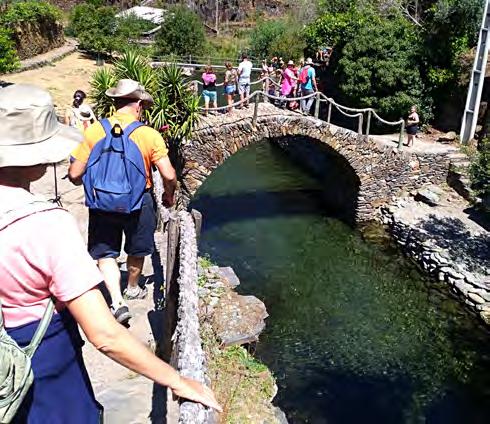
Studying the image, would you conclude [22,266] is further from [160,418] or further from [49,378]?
[160,418]

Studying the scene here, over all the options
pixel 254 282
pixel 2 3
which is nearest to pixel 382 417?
pixel 254 282

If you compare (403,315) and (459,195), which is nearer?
(403,315)

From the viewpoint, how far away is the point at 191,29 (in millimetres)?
32375

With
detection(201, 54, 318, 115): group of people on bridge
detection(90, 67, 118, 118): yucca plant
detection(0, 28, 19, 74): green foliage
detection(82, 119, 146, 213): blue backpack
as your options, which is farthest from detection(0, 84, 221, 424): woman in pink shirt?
detection(0, 28, 19, 74): green foliage

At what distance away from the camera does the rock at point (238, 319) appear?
8695mm

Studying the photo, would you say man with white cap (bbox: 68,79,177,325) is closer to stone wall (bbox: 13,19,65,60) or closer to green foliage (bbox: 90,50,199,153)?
green foliage (bbox: 90,50,199,153)

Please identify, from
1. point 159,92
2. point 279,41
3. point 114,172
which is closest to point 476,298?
point 159,92

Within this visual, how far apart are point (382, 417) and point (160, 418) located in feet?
17.5

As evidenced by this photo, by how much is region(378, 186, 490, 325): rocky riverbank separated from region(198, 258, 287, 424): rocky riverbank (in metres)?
4.51

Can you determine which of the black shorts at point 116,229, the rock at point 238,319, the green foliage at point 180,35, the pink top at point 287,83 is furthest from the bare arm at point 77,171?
the green foliage at point 180,35

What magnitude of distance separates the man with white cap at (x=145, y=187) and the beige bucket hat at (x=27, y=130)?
2.16 meters

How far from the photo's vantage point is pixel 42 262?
175 cm

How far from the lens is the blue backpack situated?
158 inches

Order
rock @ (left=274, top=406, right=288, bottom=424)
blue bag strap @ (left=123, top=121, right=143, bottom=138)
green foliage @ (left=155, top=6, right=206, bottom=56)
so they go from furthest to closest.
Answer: green foliage @ (left=155, top=6, right=206, bottom=56) → rock @ (left=274, top=406, right=288, bottom=424) → blue bag strap @ (left=123, top=121, right=143, bottom=138)
